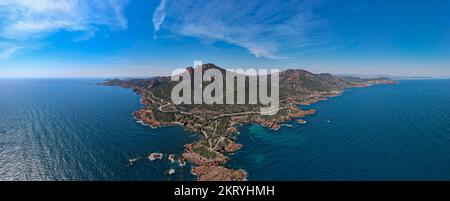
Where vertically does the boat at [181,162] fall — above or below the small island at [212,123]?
below

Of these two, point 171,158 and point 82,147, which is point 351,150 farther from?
point 82,147

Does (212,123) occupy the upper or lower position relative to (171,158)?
upper

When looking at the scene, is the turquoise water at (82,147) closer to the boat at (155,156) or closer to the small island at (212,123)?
the boat at (155,156)

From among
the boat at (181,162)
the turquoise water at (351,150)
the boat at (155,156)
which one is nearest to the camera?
the turquoise water at (351,150)

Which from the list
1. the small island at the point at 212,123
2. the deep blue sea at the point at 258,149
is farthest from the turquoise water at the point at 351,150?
the small island at the point at 212,123

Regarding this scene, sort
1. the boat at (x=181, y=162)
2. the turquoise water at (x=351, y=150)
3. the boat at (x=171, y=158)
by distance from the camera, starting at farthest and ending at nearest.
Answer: the boat at (x=171, y=158), the boat at (x=181, y=162), the turquoise water at (x=351, y=150)

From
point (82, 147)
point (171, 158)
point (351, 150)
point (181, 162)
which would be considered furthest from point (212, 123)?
point (351, 150)

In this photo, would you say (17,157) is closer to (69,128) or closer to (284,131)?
(69,128)

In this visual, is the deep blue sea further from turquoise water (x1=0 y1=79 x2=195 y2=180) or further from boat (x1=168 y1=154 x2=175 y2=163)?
boat (x1=168 y1=154 x2=175 y2=163)
